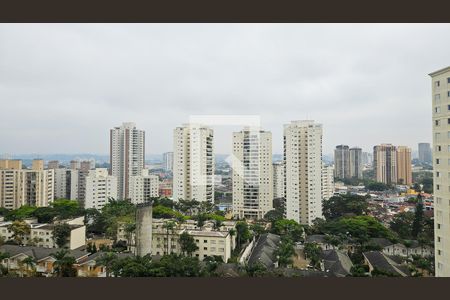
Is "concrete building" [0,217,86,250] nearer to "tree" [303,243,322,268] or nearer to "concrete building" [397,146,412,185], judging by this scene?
"tree" [303,243,322,268]

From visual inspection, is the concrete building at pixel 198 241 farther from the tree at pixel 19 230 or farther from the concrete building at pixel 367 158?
the concrete building at pixel 367 158

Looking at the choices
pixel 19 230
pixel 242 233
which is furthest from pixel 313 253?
pixel 19 230

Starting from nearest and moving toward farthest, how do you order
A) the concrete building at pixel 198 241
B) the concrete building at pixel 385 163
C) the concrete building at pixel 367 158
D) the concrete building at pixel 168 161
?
the concrete building at pixel 385 163, the concrete building at pixel 367 158, the concrete building at pixel 198 241, the concrete building at pixel 168 161

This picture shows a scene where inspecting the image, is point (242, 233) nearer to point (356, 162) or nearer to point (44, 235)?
point (356, 162)

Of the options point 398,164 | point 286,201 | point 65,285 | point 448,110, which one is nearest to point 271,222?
point 286,201

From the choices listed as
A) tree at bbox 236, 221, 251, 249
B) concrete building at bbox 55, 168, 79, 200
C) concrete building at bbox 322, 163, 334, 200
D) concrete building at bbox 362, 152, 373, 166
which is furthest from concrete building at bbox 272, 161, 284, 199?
concrete building at bbox 55, 168, 79, 200

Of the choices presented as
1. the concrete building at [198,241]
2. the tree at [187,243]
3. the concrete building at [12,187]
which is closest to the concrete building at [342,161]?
the concrete building at [198,241]

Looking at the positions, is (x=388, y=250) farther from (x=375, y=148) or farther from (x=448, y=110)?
(x=448, y=110)
